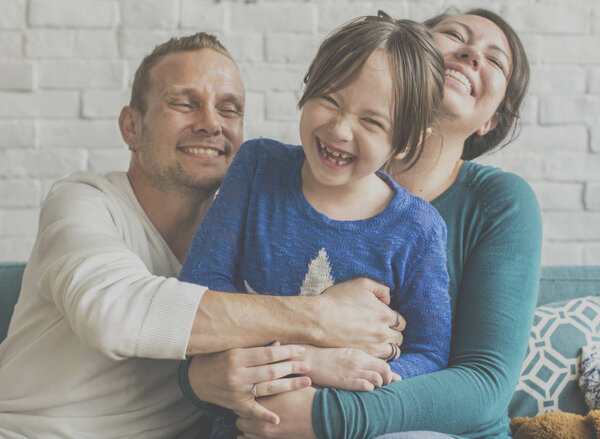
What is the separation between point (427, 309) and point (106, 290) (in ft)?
2.00

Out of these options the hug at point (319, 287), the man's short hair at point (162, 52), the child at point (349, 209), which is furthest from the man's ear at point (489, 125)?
the man's short hair at point (162, 52)

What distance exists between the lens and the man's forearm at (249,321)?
1164mm

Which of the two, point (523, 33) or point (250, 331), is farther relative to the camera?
point (523, 33)

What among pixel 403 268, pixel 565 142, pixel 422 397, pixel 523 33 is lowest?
pixel 422 397

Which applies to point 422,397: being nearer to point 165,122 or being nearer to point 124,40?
point 165,122

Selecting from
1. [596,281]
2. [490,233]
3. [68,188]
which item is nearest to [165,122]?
[68,188]

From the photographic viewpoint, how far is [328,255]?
123 cm

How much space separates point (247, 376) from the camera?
44.8 inches

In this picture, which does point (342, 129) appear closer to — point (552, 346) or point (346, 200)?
point (346, 200)

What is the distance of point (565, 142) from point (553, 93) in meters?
0.19

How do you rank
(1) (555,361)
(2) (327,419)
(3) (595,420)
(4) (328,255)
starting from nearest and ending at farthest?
(2) (327,419), (4) (328,255), (3) (595,420), (1) (555,361)

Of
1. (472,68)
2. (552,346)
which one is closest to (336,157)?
(472,68)

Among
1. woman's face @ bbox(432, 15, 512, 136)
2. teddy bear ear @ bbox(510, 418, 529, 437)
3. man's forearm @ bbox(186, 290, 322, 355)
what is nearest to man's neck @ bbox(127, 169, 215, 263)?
man's forearm @ bbox(186, 290, 322, 355)

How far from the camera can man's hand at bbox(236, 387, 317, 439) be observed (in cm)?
113
